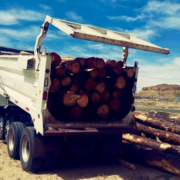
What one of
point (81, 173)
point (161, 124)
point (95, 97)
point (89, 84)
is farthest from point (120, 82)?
point (161, 124)

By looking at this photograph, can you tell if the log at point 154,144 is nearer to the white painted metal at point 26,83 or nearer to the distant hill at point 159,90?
the white painted metal at point 26,83

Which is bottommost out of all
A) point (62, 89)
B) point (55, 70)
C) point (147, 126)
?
point (147, 126)

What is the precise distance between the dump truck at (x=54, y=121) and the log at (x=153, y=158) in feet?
2.56

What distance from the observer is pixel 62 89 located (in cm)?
582

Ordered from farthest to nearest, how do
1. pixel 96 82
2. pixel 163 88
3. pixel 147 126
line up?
pixel 163 88 < pixel 147 126 < pixel 96 82

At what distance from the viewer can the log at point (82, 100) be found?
18.8ft

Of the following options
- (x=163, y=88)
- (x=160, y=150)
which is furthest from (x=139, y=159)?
(x=163, y=88)

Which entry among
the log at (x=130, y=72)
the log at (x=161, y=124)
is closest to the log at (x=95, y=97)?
the log at (x=130, y=72)

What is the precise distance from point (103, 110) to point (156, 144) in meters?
2.66

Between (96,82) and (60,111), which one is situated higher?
(96,82)

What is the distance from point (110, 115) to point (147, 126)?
3291 millimetres

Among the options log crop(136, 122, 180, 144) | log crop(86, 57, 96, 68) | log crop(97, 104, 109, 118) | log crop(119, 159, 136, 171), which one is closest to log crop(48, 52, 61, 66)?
Answer: log crop(86, 57, 96, 68)

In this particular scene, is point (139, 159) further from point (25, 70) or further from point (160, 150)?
point (25, 70)

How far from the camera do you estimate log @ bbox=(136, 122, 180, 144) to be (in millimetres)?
8250
